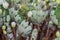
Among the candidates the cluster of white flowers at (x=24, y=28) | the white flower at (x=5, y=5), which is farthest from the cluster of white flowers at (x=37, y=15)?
the white flower at (x=5, y=5)

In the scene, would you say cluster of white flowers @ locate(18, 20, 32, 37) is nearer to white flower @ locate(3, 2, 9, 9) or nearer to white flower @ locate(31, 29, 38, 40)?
white flower @ locate(31, 29, 38, 40)

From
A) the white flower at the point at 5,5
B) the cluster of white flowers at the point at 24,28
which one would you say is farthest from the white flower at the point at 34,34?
the white flower at the point at 5,5

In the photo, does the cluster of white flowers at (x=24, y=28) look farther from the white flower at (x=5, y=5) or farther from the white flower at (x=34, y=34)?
the white flower at (x=5, y=5)

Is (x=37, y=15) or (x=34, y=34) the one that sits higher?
(x=37, y=15)

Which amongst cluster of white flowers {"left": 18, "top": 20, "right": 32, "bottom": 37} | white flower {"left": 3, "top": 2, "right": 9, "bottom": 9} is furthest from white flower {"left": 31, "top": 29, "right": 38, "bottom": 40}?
white flower {"left": 3, "top": 2, "right": 9, "bottom": 9}

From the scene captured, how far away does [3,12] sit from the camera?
1.60 meters

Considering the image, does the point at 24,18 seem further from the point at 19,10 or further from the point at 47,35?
the point at 47,35

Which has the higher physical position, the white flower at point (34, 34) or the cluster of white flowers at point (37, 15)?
the cluster of white flowers at point (37, 15)

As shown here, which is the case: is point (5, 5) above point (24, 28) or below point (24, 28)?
above

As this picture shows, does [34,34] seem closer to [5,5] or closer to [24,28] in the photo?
[24,28]

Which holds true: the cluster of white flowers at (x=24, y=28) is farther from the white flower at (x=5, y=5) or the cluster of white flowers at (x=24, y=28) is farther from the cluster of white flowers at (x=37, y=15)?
the white flower at (x=5, y=5)

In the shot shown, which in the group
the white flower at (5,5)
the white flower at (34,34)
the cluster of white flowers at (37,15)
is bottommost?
the white flower at (34,34)

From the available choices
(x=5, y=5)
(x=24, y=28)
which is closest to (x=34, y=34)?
(x=24, y=28)

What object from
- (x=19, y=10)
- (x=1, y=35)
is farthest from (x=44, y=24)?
(x=1, y=35)
